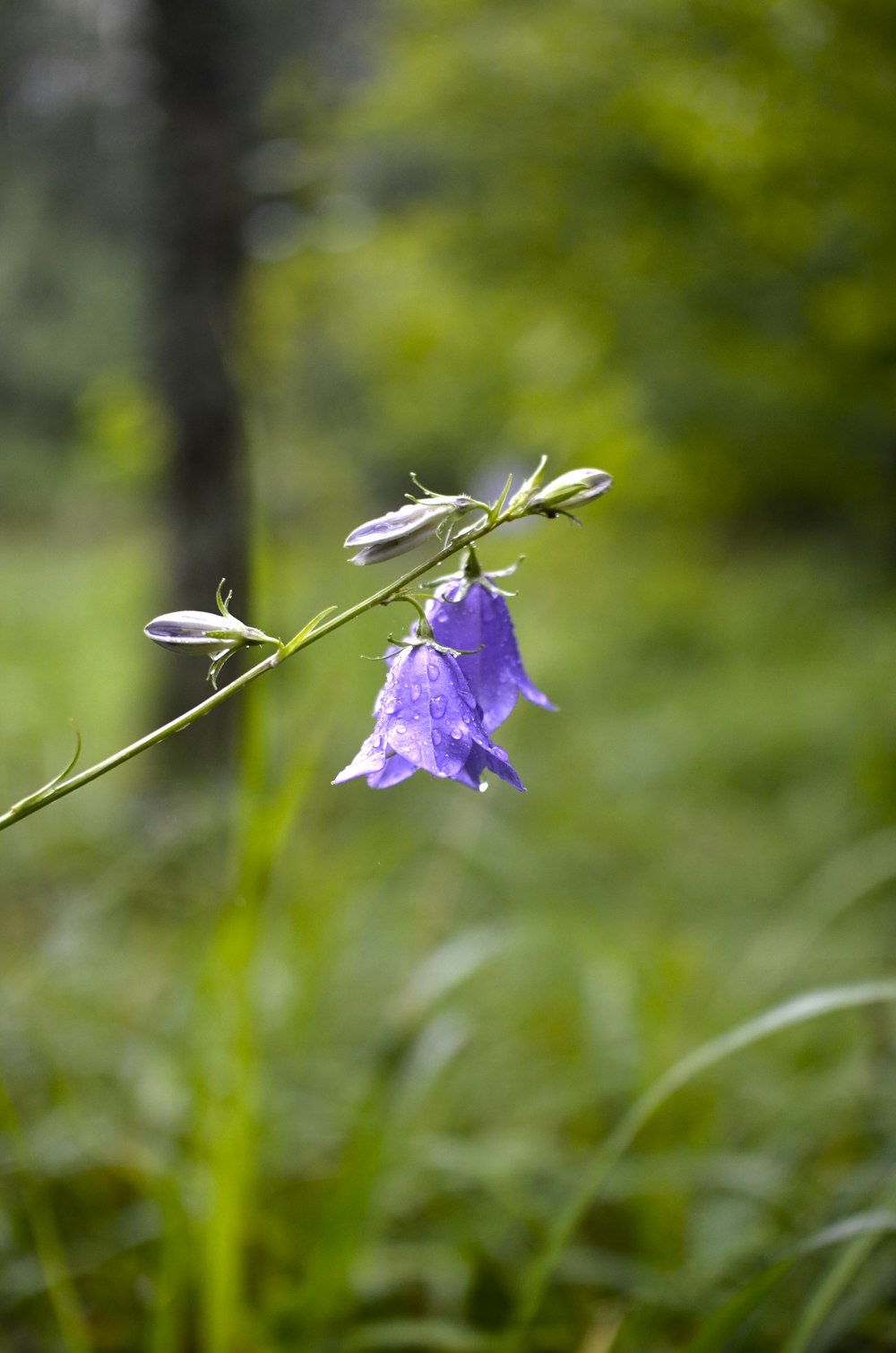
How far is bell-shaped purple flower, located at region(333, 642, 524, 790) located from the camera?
3.24 ft

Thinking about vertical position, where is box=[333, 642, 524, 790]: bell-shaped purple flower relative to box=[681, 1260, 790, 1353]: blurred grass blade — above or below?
above

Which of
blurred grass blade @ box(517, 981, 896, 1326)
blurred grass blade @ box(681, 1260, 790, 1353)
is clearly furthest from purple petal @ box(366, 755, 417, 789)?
blurred grass blade @ box(681, 1260, 790, 1353)

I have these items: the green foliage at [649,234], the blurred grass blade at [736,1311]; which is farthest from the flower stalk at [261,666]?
the green foliage at [649,234]

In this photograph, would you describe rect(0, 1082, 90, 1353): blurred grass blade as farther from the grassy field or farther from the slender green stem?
the slender green stem

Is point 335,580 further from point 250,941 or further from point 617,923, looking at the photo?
point 250,941

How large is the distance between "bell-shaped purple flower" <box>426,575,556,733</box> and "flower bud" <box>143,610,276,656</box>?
0.87 feet

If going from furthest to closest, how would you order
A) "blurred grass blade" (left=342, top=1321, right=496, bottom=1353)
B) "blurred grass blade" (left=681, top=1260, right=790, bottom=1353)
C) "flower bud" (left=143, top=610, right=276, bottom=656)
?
"blurred grass blade" (left=342, top=1321, right=496, bottom=1353) < "blurred grass blade" (left=681, top=1260, right=790, bottom=1353) < "flower bud" (left=143, top=610, right=276, bottom=656)

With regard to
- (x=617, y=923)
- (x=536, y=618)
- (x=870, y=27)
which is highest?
(x=870, y=27)

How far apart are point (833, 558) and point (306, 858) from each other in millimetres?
9208

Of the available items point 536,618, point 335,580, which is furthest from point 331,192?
point 536,618

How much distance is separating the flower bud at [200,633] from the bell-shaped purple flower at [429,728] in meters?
0.16

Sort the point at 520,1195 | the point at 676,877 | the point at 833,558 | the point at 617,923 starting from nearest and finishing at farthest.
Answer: the point at 520,1195 < the point at 617,923 < the point at 676,877 < the point at 833,558

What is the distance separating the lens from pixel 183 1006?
280cm

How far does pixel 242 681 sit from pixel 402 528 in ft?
0.80
